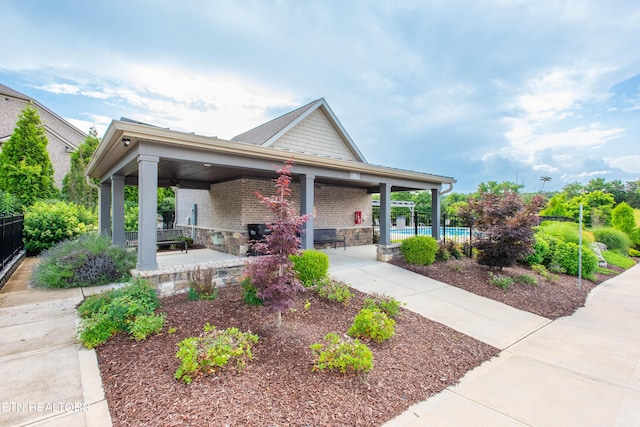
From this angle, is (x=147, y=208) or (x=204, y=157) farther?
(x=204, y=157)

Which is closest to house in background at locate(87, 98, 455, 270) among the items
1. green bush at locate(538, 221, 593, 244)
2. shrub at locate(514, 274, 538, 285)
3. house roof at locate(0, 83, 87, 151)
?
shrub at locate(514, 274, 538, 285)

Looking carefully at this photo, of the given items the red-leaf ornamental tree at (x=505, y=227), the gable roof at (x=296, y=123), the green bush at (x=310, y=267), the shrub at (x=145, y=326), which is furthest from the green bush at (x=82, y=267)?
the red-leaf ornamental tree at (x=505, y=227)

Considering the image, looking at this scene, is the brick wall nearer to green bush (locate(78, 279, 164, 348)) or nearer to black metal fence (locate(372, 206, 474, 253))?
green bush (locate(78, 279, 164, 348))

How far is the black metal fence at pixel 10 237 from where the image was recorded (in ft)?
22.2

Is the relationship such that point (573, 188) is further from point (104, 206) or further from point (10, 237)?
point (10, 237)

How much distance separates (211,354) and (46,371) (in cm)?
178

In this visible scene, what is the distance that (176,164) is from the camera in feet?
24.3

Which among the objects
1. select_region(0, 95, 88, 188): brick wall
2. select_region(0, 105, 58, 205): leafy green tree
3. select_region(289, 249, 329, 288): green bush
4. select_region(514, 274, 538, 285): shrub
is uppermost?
select_region(0, 95, 88, 188): brick wall

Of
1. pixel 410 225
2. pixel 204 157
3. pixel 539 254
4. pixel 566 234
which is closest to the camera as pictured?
pixel 204 157

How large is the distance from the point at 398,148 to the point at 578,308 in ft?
55.4

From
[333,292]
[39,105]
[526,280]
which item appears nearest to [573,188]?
[526,280]

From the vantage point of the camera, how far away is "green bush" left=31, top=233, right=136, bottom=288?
19.4 feet

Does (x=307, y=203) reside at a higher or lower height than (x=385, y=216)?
higher

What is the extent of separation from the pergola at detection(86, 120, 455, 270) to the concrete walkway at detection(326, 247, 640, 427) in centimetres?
303
